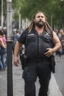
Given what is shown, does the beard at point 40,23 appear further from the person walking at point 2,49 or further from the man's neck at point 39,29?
the person walking at point 2,49

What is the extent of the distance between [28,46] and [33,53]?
0.15 metres

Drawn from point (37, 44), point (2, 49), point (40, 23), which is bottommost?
point (2, 49)

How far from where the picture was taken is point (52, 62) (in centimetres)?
786

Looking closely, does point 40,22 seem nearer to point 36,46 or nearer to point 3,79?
point 36,46

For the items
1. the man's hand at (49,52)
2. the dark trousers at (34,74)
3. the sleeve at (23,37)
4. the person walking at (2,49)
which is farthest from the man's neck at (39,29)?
the person walking at (2,49)

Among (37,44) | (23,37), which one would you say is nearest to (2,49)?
(23,37)

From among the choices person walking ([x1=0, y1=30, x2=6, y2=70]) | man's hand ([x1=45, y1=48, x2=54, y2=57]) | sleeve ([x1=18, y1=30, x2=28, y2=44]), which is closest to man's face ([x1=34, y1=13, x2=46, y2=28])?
sleeve ([x1=18, y1=30, x2=28, y2=44])

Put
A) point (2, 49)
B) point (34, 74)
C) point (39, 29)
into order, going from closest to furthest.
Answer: point (34, 74) → point (39, 29) → point (2, 49)

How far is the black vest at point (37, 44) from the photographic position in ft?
25.7

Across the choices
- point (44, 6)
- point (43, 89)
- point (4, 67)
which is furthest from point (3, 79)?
point (44, 6)

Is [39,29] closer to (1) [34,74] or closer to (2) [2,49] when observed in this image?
(1) [34,74]

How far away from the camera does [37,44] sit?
7.86 meters

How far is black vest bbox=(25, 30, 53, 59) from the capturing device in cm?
782

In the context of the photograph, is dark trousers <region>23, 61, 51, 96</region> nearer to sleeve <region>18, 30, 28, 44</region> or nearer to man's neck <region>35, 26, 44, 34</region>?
sleeve <region>18, 30, 28, 44</region>
